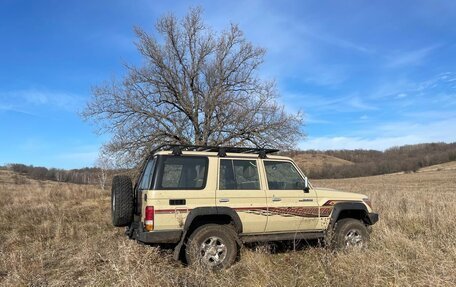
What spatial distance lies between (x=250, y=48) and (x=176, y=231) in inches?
707

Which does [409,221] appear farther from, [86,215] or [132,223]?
[86,215]

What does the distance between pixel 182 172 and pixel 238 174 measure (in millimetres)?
1045

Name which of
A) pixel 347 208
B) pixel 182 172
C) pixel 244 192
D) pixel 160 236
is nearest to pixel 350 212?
pixel 347 208

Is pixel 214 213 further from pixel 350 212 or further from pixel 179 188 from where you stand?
pixel 350 212

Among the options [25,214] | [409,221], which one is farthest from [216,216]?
[25,214]

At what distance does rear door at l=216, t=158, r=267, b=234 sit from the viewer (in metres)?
7.05

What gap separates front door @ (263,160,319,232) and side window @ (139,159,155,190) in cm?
203

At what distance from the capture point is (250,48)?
23.1m

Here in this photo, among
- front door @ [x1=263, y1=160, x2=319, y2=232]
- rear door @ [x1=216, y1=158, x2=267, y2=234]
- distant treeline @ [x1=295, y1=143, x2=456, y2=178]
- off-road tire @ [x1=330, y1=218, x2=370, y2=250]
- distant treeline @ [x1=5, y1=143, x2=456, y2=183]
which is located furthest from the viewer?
distant treeline @ [x1=295, y1=143, x2=456, y2=178]

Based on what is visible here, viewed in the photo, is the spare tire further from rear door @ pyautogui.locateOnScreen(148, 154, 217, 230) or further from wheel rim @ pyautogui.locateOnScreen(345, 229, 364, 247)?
wheel rim @ pyautogui.locateOnScreen(345, 229, 364, 247)

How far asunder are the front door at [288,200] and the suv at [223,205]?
0.02 metres

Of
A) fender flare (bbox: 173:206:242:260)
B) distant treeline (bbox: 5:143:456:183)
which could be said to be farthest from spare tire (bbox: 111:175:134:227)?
distant treeline (bbox: 5:143:456:183)

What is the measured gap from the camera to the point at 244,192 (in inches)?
283

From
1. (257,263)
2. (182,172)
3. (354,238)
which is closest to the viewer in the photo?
(257,263)
